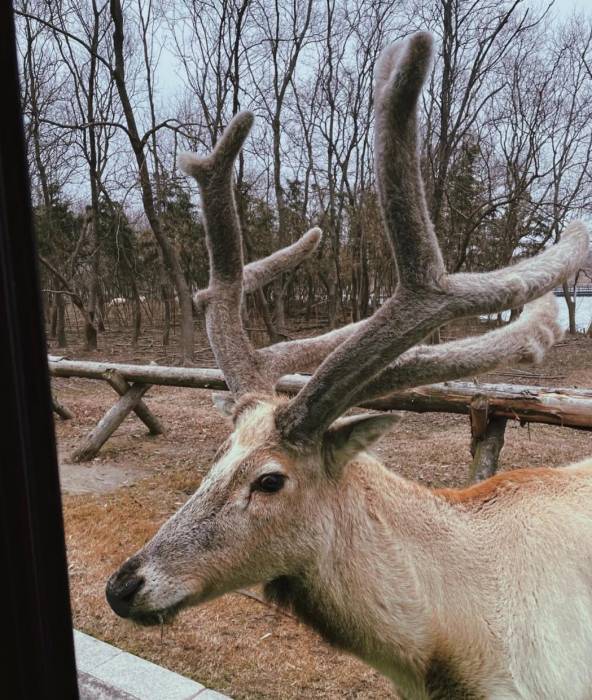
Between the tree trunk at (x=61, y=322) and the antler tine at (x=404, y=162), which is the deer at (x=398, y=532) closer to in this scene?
the antler tine at (x=404, y=162)

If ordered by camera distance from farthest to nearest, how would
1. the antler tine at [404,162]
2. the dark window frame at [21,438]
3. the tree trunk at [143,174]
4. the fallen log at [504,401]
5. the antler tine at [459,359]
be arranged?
the tree trunk at [143,174] → the fallen log at [504,401] → the antler tine at [459,359] → the antler tine at [404,162] → the dark window frame at [21,438]

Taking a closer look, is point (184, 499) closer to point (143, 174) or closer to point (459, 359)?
point (459, 359)

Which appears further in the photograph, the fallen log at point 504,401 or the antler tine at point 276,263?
the fallen log at point 504,401

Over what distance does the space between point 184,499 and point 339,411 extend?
2.36m

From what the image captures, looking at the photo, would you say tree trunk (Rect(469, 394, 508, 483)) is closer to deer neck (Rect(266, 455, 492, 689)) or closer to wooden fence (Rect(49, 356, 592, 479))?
wooden fence (Rect(49, 356, 592, 479))

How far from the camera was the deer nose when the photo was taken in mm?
954

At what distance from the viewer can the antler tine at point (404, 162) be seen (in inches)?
35.7

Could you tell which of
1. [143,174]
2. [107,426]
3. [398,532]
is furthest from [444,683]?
[143,174]

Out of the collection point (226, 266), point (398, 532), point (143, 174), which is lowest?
point (398, 532)

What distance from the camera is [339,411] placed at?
1066 mm

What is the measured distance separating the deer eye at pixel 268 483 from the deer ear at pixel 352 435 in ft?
0.37

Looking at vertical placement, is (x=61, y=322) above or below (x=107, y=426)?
above

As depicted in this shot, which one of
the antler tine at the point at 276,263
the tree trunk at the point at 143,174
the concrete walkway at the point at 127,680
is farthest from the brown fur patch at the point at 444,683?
the tree trunk at the point at 143,174

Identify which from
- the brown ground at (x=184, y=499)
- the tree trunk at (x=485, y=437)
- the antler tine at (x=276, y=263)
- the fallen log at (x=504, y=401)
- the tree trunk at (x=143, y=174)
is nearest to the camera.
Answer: the antler tine at (x=276, y=263)
